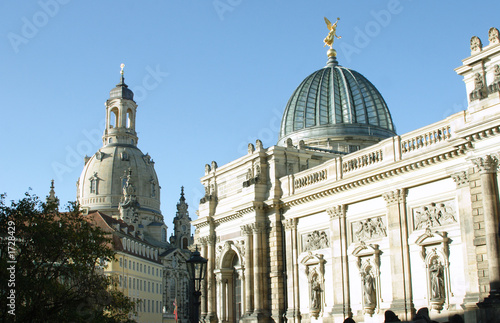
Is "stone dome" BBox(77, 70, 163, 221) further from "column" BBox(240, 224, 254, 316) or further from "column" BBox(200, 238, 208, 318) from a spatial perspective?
"column" BBox(240, 224, 254, 316)

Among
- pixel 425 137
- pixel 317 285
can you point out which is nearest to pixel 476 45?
pixel 425 137

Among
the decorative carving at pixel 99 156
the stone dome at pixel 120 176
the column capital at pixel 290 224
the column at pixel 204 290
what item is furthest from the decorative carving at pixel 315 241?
the decorative carving at pixel 99 156

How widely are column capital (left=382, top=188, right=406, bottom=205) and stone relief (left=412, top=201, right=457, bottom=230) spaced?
990 millimetres

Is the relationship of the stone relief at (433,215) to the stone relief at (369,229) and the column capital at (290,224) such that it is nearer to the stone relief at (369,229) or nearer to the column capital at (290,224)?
the stone relief at (369,229)

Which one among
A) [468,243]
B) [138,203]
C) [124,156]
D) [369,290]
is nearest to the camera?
[468,243]

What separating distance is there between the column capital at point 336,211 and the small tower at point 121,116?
10091 centimetres

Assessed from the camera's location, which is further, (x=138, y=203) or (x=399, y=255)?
(x=138, y=203)

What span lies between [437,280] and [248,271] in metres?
16.1

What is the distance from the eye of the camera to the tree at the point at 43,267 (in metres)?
30.3

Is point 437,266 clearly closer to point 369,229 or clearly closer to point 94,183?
point 369,229

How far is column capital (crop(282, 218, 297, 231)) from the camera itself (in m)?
43.0

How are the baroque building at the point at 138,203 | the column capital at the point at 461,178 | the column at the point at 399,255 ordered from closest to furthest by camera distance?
the column capital at the point at 461,178, the column at the point at 399,255, the baroque building at the point at 138,203

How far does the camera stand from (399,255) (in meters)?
34.3

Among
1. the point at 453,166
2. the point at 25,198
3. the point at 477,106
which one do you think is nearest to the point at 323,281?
the point at 453,166
